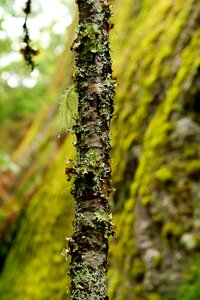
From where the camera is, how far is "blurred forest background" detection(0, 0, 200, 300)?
443 cm

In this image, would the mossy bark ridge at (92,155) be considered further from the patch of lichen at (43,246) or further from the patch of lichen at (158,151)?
the patch of lichen at (43,246)

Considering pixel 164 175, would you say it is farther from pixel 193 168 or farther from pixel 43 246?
pixel 43 246

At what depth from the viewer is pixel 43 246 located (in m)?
7.24

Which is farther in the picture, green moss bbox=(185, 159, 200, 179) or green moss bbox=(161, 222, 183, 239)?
green moss bbox=(185, 159, 200, 179)

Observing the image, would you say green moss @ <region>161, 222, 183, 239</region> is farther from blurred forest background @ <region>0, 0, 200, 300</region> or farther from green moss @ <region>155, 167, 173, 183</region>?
green moss @ <region>155, 167, 173, 183</region>

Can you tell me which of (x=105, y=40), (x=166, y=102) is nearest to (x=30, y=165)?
(x=166, y=102)

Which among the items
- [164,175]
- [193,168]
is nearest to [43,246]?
[164,175]

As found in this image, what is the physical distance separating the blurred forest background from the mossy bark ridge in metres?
0.36

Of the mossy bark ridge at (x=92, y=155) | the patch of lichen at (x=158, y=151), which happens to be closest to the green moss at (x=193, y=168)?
the patch of lichen at (x=158, y=151)

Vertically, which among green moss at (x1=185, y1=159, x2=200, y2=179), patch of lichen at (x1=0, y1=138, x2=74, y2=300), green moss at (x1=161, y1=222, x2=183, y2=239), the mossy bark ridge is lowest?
the mossy bark ridge

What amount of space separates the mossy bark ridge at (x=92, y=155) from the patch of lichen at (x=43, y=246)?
404cm

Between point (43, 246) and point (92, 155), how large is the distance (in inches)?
215

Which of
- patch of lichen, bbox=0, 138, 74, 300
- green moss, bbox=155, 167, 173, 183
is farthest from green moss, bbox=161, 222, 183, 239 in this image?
patch of lichen, bbox=0, 138, 74, 300

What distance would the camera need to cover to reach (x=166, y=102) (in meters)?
5.37
